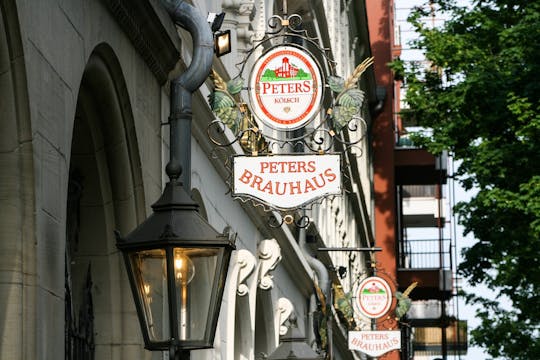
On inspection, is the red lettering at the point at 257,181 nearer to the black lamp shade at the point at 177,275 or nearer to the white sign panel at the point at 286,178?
the white sign panel at the point at 286,178

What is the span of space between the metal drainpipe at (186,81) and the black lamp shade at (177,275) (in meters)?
0.95

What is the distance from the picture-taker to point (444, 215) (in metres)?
65.2

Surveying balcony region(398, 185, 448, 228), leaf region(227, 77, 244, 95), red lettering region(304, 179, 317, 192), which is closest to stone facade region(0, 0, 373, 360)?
leaf region(227, 77, 244, 95)

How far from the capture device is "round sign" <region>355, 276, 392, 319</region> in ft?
100

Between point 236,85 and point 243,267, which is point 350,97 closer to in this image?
point 236,85

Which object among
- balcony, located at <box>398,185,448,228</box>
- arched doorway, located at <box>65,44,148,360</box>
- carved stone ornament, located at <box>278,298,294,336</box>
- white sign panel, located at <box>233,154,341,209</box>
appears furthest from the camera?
balcony, located at <box>398,185,448,228</box>

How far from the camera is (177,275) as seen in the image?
305 inches

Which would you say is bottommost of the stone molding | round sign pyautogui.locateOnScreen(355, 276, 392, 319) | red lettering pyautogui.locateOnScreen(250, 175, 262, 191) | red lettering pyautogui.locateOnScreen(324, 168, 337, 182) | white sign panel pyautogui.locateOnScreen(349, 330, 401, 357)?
white sign panel pyautogui.locateOnScreen(349, 330, 401, 357)

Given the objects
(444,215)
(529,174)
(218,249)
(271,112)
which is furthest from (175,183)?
(444,215)

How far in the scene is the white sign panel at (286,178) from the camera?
42.9 ft

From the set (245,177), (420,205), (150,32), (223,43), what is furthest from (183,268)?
(420,205)

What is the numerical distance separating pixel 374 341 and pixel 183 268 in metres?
20.7

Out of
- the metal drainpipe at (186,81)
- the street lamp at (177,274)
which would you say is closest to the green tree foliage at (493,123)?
the metal drainpipe at (186,81)

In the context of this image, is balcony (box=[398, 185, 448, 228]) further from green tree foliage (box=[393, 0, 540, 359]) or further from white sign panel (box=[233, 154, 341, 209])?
white sign panel (box=[233, 154, 341, 209])
